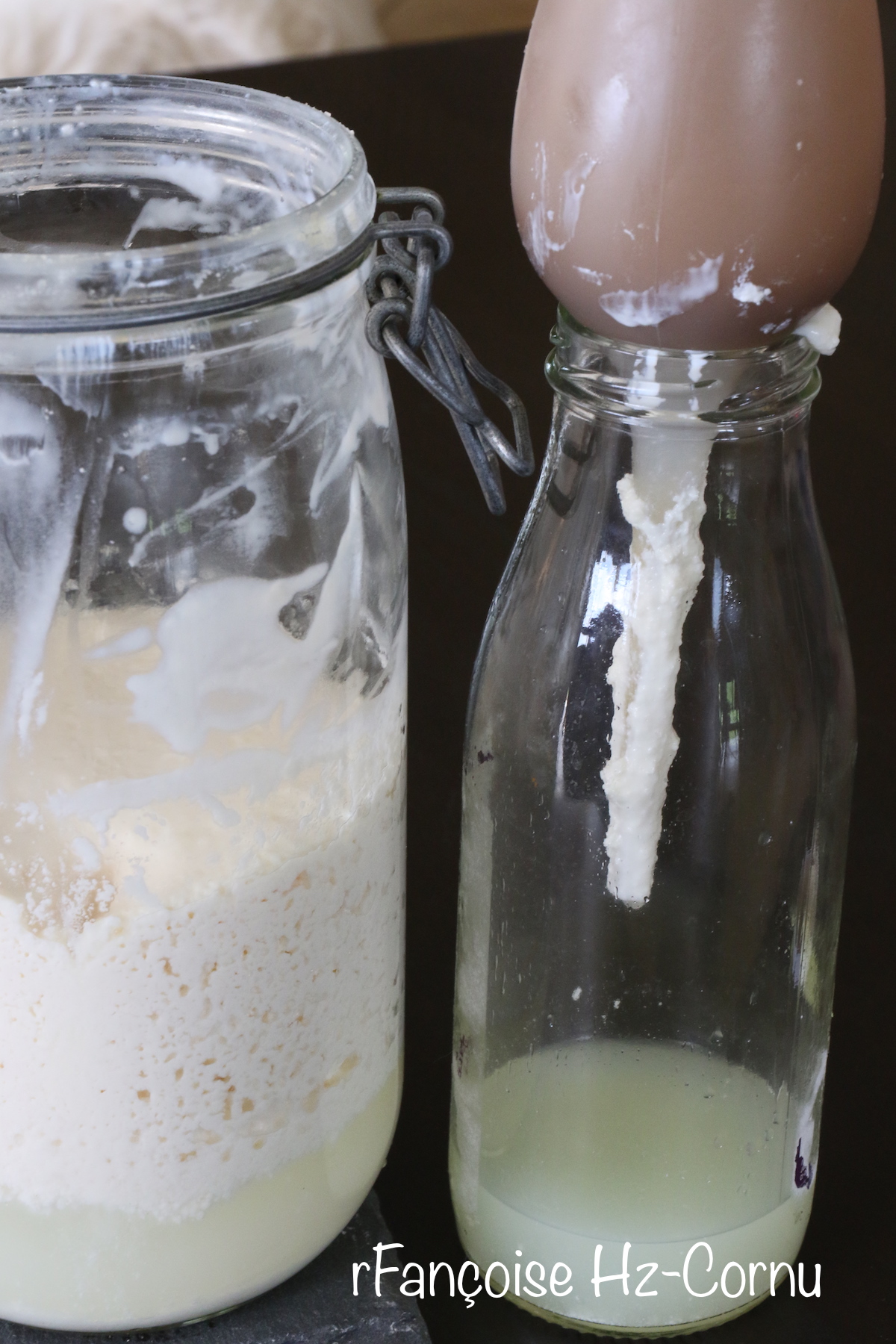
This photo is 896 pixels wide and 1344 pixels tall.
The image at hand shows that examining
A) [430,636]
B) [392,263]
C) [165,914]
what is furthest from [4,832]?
[430,636]

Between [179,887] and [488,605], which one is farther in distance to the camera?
[488,605]

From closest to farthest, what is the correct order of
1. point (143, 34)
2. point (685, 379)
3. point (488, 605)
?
point (685, 379), point (488, 605), point (143, 34)

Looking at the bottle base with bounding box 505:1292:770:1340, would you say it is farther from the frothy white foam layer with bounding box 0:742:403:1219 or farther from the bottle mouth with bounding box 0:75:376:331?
the bottle mouth with bounding box 0:75:376:331

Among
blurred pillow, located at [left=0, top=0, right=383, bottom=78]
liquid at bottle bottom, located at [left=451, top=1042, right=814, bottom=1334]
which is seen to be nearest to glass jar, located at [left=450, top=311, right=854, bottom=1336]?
liquid at bottle bottom, located at [left=451, top=1042, right=814, bottom=1334]

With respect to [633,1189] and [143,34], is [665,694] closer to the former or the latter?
[633,1189]

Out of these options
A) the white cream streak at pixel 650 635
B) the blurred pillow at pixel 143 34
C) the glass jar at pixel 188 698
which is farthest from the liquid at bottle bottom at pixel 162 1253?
the blurred pillow at pixel 143 34

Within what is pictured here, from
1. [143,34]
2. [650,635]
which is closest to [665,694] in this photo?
[650,635]
